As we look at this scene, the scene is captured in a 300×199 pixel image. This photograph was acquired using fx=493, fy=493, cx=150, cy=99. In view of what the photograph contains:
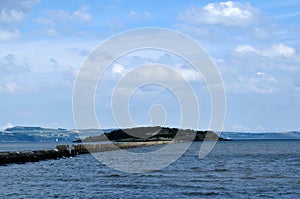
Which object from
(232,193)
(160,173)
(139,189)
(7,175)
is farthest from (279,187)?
(7,175)

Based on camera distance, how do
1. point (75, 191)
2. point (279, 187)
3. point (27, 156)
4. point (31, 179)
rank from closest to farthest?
point (75, 191) → point (279, 187) → point (31, 179) → point (27, 156)

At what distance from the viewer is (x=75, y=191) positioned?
40.8 metres

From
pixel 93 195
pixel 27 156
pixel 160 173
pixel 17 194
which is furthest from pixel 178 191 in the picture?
pixel 27 156

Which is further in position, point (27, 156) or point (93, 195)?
point (27, 156)

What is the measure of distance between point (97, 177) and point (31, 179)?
705 centimetres

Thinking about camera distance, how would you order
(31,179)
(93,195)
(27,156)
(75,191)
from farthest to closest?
(27,156) < (31,179) < (75,191) < (93,195)

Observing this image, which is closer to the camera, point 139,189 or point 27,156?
point 139,189

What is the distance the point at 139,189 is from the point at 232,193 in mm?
7877

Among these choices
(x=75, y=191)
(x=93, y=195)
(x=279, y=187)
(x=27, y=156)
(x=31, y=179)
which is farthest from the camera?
(x=27, y=156)

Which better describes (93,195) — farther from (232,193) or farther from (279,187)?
(279,187)

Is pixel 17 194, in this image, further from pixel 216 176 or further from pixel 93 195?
pixel 216 176

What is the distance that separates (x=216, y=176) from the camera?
53.4 meters

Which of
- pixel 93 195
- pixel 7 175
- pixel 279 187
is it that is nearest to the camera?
pixel 93 195

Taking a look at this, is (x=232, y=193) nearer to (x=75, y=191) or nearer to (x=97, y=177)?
(x=75, y=191)
